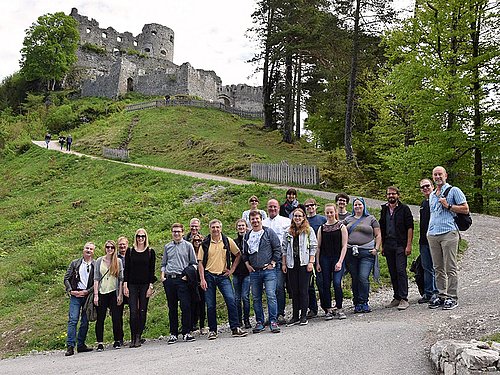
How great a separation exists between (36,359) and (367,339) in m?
5.11

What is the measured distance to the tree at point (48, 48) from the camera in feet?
174

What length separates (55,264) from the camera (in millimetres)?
12953

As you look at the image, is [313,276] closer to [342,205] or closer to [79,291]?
[342,205]

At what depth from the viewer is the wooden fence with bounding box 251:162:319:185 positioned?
21281 millimetres

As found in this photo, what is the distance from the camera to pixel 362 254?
7562 millimetres

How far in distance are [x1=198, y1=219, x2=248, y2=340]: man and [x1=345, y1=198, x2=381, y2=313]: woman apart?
1.82 metres

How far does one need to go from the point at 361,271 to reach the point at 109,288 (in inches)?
159

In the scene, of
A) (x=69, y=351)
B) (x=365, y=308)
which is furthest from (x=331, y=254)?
(x=69, y=351)

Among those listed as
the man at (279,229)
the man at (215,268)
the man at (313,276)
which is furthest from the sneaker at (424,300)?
the man at (215,268)

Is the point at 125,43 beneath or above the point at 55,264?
above

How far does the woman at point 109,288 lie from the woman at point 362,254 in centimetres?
374

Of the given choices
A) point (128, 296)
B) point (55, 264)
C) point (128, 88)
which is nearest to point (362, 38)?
point (55, 264)

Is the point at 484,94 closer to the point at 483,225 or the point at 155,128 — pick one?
the point at 483,225

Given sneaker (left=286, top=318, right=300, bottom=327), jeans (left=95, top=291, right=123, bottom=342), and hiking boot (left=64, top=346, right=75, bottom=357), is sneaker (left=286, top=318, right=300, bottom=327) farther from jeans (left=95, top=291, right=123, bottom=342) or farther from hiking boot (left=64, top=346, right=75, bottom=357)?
hiking boot (left=64, top=346, right=75, bottom=357)
